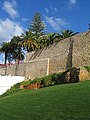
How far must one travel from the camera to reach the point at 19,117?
9.59 m

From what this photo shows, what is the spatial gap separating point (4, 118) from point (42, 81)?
532 inches

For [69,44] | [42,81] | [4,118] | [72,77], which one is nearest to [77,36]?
[69,44]

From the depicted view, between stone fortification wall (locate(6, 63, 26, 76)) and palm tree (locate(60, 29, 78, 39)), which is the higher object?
palm tree (locate(60, 29, 78, 39))

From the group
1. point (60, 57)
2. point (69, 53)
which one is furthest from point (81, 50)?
point (60, 57)

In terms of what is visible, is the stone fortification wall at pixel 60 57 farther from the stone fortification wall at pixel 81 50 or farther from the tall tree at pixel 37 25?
the tall tree at pixel 37 25

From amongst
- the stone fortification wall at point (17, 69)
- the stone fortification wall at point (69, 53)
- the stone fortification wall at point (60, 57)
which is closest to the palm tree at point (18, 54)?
the stone fortification wall at point (17, 69)

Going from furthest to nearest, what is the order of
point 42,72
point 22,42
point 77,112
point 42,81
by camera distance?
point 22,42
point 42,72
point 42,81
point 77,112

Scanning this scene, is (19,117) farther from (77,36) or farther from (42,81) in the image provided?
(77,36)

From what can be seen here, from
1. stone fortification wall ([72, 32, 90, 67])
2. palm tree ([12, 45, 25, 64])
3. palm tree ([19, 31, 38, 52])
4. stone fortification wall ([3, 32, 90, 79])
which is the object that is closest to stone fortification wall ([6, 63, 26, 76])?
stone fortification wall ([3, 32, 90, 79])

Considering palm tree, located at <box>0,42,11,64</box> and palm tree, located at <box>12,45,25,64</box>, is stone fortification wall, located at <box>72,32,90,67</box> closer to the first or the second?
palm tree, located at <box>12,45,25,64</box>

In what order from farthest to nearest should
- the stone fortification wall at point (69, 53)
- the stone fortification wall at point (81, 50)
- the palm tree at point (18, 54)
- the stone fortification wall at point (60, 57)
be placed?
the palm tree at point (18, 54)
the stone fortification wall at point (60, 57)
the stone fortification wall at point (69, 53)
the stone fortification wall at point (81, 50)

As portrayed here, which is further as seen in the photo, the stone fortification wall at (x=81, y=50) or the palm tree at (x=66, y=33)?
the palm tree at (x=66, y=33)

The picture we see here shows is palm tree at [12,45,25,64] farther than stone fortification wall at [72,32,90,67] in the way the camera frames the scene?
Yes

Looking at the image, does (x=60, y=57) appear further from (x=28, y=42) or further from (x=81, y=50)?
(x=28, y=42)
